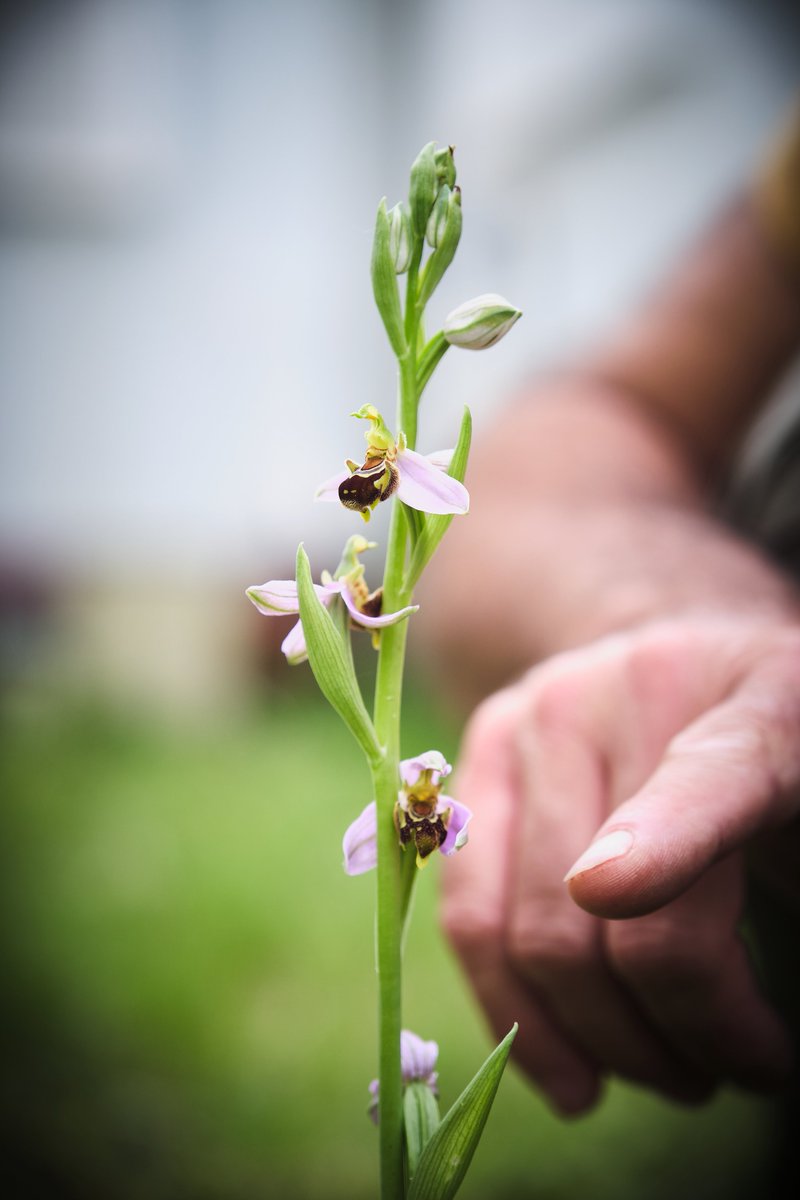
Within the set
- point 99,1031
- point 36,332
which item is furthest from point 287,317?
point 99,1031

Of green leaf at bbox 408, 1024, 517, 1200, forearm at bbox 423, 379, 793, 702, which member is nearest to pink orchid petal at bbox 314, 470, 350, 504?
green leaf at bbox 408, 1024, 517, 1200

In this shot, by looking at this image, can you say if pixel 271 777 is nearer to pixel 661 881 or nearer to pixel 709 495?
pixel 709 495

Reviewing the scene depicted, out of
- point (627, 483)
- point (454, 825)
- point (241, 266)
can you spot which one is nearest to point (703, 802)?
point (454, 825)

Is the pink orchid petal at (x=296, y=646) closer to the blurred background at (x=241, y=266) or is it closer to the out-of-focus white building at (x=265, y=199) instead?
the blurred background at (x=241, y=266)

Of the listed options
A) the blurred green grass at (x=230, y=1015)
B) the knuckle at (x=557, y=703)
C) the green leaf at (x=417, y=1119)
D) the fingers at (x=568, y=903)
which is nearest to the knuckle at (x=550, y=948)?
the fingers at (x=568, y=903)

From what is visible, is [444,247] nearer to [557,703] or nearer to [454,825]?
[454,825]

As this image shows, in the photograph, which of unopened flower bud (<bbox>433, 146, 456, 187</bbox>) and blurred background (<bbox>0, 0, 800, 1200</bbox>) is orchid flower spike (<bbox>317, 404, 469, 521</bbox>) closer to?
unopened flower bud (<bbox>433, 146, 456, 187</bbox>)
